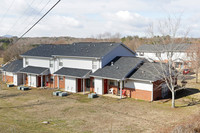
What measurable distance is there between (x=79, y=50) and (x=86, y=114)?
53.2 ft

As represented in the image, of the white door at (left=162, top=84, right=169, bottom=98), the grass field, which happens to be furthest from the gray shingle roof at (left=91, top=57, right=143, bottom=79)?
the white door at (left=162, top=84, right=169, bottom=98)

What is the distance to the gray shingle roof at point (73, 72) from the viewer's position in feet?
99.9

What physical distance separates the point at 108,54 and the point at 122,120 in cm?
1460

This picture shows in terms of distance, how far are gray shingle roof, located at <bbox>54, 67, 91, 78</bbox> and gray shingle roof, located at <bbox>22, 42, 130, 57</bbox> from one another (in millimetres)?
2513

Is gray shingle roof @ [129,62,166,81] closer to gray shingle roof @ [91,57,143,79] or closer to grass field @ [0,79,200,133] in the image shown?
gray shingle roof @ [91,57,143,79]

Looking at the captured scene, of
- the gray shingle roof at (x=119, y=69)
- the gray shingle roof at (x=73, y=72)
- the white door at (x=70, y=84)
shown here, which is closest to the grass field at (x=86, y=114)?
the white door at (x=70, y=84)

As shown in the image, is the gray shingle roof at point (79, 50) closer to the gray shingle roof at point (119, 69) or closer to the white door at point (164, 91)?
the gray shingle roof at point (119, 69)


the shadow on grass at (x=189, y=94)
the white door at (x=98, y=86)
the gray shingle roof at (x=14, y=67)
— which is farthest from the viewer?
the gray shingle roof at (x=14, y=67)

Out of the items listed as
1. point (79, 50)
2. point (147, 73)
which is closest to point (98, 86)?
point (147, 73)

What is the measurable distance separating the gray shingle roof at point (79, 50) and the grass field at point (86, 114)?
24.3 ft

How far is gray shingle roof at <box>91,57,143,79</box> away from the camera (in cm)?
2747

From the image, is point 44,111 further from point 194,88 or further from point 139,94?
point 194,88

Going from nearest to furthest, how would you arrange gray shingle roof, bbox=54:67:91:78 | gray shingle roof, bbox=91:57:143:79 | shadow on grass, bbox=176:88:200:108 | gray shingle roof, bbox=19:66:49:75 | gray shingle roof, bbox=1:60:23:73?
shadow on grass, bbox=176:88:200:108
gray shingle roof, bbox=91:57:143:79
gray shingle roof, bbox=54:67:91:78
gray shingle roof, bbox=19:66:49:75
gray shingle roof, bbox=1:60:23:73

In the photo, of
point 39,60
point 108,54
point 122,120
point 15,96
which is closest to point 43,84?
point 39,60
